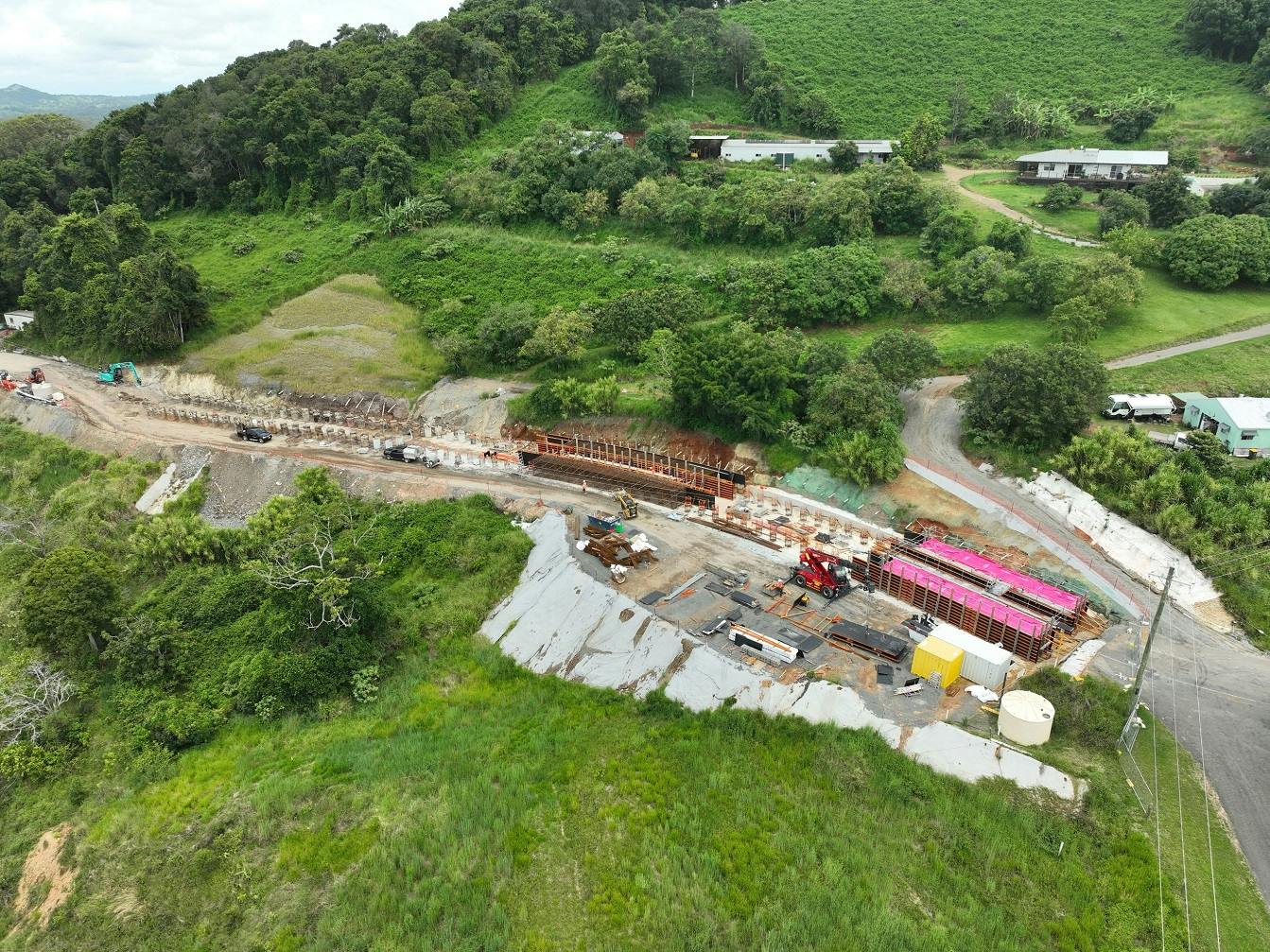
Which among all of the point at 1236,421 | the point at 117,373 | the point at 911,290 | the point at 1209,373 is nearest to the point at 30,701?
the point at 117,373

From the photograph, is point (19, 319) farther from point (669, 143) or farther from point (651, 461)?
point (651, 461)

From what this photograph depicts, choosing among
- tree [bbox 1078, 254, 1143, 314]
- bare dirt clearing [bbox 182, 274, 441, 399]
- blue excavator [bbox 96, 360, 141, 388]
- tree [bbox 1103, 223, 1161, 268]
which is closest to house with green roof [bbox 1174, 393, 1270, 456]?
tree [bbox 1078, 254, 1143, 314]

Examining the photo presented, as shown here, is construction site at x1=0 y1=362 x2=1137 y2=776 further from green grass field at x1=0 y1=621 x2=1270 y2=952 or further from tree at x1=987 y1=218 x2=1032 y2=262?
tree at x1=987 y1=218 x2=1032 y2=262

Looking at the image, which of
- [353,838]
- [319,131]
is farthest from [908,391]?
[319,131]

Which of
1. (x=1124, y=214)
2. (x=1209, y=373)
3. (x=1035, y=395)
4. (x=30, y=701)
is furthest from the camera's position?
(x=1124, y=214)

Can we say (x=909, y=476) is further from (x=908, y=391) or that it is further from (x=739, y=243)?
(x=739, y=243)

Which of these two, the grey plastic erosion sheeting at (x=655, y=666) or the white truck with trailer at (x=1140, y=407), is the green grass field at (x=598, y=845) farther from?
the white truck with trailer at (x=1140, y=407)

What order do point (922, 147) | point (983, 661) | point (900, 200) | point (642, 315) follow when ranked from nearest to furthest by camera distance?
point (983, 661) → point (642, 315) → point (900, 200) → point (922, 147)

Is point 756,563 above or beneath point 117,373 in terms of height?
beneath
